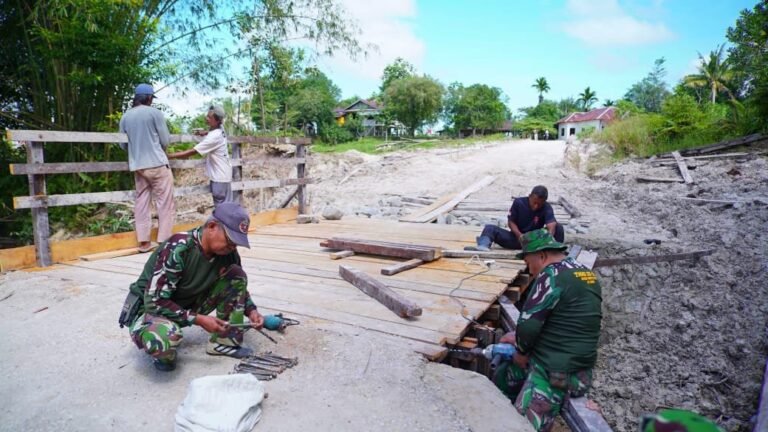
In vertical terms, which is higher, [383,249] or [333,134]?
[333,134]

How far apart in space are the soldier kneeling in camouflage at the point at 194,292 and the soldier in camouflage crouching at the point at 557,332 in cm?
170

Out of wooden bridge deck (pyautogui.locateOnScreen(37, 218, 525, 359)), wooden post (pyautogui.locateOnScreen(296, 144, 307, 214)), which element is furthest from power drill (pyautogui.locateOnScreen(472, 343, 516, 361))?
wooden post (pyautogui.locateOnScreen(296, 144, 307, 214))

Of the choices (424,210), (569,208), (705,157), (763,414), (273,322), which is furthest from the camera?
(705,157)

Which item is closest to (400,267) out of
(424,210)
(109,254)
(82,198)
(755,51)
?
(109,254)

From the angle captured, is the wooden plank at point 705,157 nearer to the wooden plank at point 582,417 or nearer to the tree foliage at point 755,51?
the tree foliage at point 755,51

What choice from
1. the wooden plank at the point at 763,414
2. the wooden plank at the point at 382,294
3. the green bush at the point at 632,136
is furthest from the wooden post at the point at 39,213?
the green bush at the point at 632,136

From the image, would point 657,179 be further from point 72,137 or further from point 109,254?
point 72,137

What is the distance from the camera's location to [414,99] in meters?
33.2

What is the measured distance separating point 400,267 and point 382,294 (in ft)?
3.35

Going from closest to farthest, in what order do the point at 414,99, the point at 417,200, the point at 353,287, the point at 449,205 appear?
1. the point at 353,287
2. the point at 449,205
3. the point at 417,200
4. the point at 414,99

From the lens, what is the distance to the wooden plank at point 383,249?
494 cm

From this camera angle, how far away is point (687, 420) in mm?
685

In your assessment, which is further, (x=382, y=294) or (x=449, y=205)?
(x=449, y=205)

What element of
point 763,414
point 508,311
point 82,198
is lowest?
point 763,414
